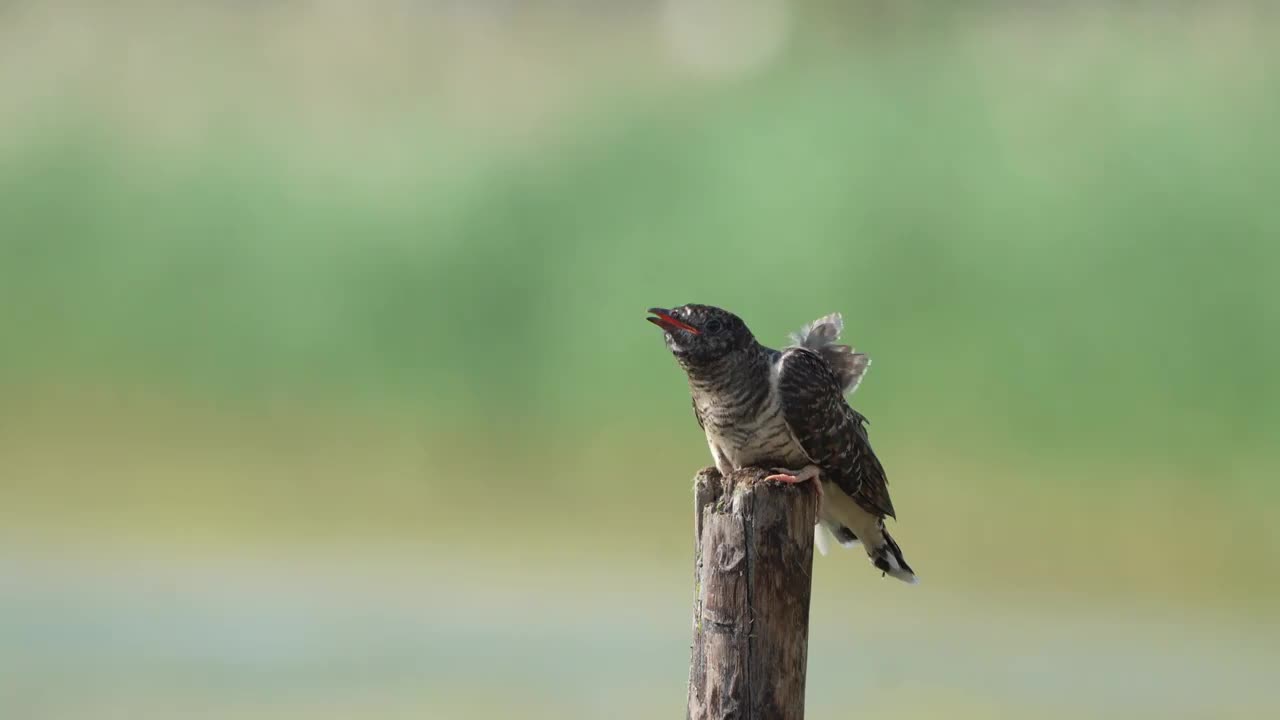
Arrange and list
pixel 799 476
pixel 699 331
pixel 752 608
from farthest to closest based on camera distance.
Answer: pixel 699 331
pixel 799 476
pixel 752 608

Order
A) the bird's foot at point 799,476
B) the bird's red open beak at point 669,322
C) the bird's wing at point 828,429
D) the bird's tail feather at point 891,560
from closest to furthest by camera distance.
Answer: the bird's foot at point 799,476, the bird's red open beak at point 669,322, the bird's wing at point 828,429, the bird's tail feather at point 891,560

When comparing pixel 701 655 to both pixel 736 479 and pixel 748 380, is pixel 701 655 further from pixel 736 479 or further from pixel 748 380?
pixel 748 380

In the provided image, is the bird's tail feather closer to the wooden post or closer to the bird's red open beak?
the wooden post

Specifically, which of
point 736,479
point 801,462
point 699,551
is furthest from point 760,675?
point 801,462

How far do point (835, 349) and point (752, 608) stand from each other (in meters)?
1.58

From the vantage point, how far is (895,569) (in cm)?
425

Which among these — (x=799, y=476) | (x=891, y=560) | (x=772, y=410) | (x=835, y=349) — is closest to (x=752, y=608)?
(x=799, y=476)

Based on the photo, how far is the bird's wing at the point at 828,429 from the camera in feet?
12.5

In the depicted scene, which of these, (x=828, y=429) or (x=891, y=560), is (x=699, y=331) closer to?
(x=828, y=429)

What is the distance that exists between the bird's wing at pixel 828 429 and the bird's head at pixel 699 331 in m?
0.26

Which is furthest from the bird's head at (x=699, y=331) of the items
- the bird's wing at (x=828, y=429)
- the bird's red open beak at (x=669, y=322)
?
the bird's wing at (x=828, y=429)

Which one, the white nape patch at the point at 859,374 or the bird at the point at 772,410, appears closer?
the bird at the point at 772,410

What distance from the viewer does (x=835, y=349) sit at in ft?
14.6

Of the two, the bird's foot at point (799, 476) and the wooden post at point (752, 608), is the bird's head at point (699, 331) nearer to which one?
the bird's foot at point (799, 476)
